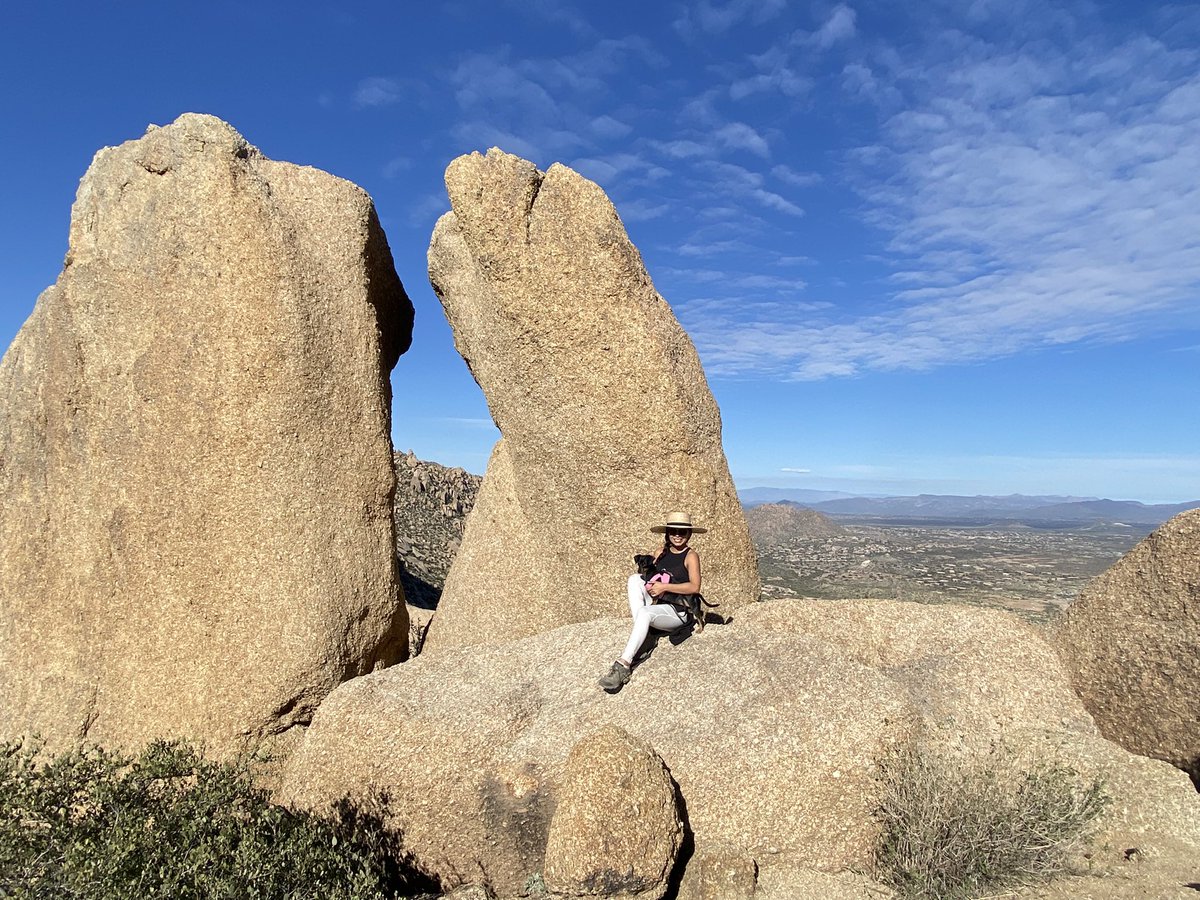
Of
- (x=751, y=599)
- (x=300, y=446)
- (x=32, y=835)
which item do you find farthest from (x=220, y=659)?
(x=751, y=599)

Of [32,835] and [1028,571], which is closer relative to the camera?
[32,835]

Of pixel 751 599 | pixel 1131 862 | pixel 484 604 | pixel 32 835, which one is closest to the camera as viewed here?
pixel 32 835

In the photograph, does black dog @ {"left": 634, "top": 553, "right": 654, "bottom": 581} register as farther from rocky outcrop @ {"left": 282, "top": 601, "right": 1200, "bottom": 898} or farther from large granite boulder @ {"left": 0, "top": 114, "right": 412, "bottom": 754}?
large granite boulder @ {"left": 0, "top": 114, "right": 412, "bottom": 754}

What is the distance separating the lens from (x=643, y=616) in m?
7.42

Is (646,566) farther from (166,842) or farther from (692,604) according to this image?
(166,842)

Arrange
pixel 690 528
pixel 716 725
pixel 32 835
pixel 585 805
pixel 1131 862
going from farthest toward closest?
pixel 690 528, pixel 716 725, pixel 1131 862, pixel 585 805, pixel 32 835

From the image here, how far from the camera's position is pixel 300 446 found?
8508 mm

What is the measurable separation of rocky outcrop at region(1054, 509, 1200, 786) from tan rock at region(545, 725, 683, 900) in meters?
4.81

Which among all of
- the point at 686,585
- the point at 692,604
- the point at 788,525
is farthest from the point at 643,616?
the point at 788,525

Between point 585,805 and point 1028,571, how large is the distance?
213ft

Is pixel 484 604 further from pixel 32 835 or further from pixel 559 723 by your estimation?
pixel 32 835

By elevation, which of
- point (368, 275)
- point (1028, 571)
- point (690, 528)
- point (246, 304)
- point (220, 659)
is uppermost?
point (368, 275)

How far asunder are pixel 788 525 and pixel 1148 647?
102182 millimetres

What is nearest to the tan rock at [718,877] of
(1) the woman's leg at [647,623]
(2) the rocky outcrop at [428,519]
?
(1) the woman's leg at [647,623]
